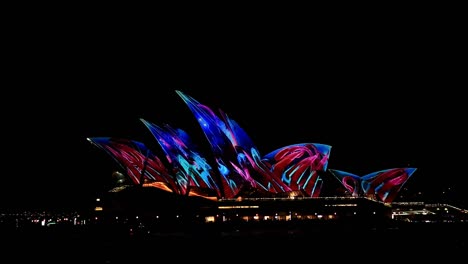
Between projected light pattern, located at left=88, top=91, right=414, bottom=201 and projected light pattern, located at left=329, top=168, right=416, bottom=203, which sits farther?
projected light pattern, located at left=329, top=168, right=416, bottom=203

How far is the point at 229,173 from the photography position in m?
50.0

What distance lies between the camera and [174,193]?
5050 cm

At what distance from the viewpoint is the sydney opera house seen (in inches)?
1841

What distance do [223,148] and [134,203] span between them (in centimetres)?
1191

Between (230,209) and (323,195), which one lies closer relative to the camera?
(230,209)

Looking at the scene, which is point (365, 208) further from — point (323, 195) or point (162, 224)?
point (162, 224)

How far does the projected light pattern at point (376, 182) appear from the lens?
57438 millimetres

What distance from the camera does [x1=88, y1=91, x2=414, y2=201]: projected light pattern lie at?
46375mm

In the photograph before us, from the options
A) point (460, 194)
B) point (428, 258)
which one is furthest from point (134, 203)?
point (460, 194)

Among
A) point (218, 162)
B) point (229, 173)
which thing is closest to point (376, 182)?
point (229, 173)

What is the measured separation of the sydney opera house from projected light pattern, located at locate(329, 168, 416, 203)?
0.95ft

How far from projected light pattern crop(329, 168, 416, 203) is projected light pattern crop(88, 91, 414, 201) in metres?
1.25

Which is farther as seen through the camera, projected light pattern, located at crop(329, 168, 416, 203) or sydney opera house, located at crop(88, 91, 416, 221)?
projected light pattern, located at crop(329, 168, 416, 203)

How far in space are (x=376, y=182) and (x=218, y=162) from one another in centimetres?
2244
